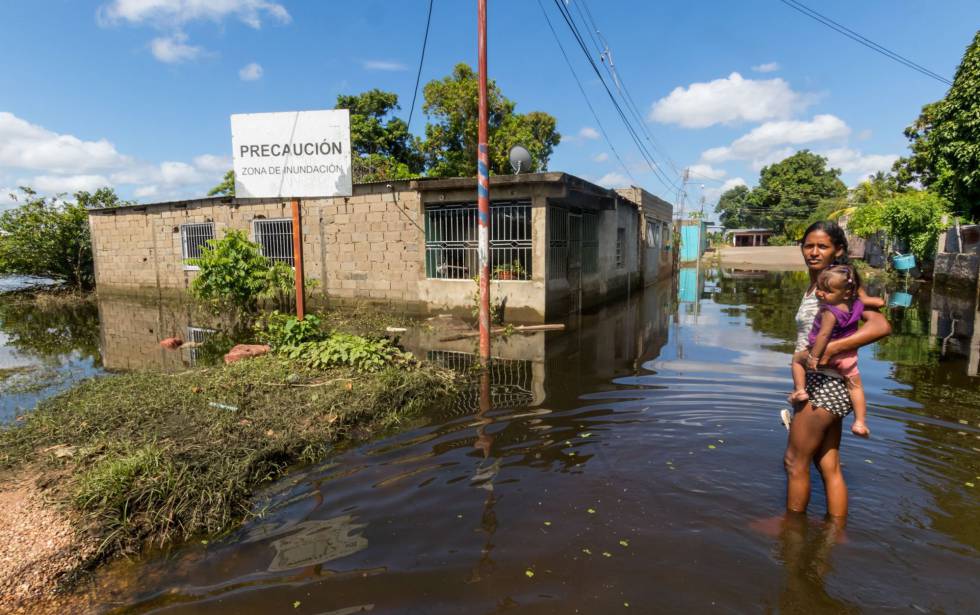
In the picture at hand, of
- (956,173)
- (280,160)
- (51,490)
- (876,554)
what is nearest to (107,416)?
(51,490)

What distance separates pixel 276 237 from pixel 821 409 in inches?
534

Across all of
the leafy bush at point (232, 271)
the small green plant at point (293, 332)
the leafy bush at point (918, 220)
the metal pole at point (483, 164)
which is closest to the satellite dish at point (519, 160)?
the metal pole at point (483, 164)

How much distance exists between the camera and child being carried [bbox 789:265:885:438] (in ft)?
8.52

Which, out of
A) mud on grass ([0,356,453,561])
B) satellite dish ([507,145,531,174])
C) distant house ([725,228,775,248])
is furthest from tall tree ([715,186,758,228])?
mud on grass ([0,356,453,561])

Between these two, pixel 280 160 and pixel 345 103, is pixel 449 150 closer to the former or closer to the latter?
pixel 345 103

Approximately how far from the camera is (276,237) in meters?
13.8

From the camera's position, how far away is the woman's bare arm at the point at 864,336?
2.57 metres

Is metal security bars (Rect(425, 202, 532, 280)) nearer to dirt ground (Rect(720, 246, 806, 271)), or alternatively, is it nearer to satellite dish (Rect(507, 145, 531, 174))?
satellite dish (Rect(507, 145, 531, 174))

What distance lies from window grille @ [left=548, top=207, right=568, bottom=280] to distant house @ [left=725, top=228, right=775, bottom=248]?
53.8 meters

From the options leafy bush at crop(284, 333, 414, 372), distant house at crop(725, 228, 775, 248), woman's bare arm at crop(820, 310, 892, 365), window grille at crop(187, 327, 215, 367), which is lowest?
window grille at crop(187, 327, 215, 367)

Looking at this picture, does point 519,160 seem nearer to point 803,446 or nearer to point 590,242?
point 590,242

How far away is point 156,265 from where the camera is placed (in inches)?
639

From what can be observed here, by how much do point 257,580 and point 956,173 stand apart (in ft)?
76.7

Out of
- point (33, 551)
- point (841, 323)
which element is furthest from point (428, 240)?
point (841, 323)
